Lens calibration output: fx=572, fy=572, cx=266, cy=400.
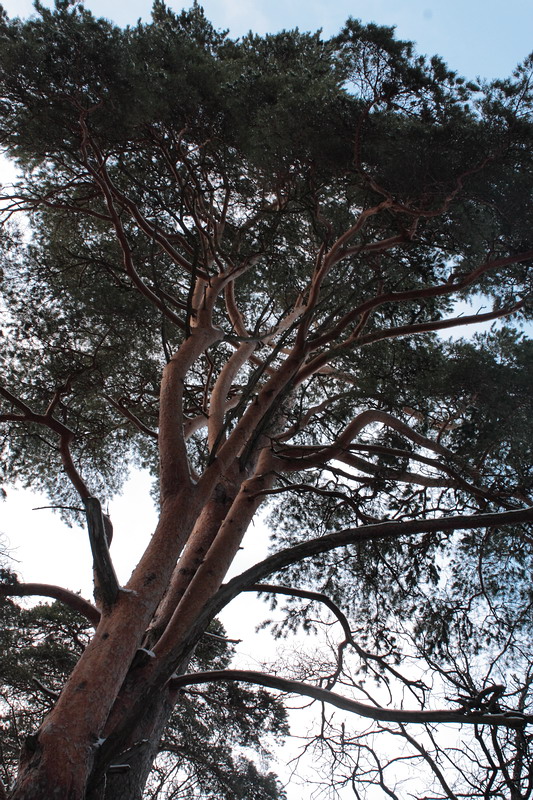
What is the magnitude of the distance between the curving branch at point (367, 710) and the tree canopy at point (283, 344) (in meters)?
0.01

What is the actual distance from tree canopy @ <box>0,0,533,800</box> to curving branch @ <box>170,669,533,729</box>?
0.01m

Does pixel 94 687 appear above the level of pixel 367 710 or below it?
below

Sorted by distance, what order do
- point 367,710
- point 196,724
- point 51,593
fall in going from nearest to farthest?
point 367,710, point 51,593, point 196,724

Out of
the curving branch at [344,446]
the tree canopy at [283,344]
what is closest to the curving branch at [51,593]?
the tree canopy at [283,344]

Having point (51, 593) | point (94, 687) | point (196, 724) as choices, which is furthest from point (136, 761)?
point (196, 724)

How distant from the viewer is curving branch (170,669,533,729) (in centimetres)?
271

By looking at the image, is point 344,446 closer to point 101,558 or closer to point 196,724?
point 101,558

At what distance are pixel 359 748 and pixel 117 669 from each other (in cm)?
205

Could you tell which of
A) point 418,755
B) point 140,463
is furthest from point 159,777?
point 418,755

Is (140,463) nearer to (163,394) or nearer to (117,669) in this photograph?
(163,394)

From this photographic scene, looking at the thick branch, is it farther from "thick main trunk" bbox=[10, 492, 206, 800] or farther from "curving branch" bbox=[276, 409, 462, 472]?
"curving branch" bbox=[276, 409, 462, 472]

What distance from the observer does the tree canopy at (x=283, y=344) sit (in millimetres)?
3135

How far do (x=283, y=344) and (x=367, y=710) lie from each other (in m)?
2.46

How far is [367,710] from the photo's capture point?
313cm
